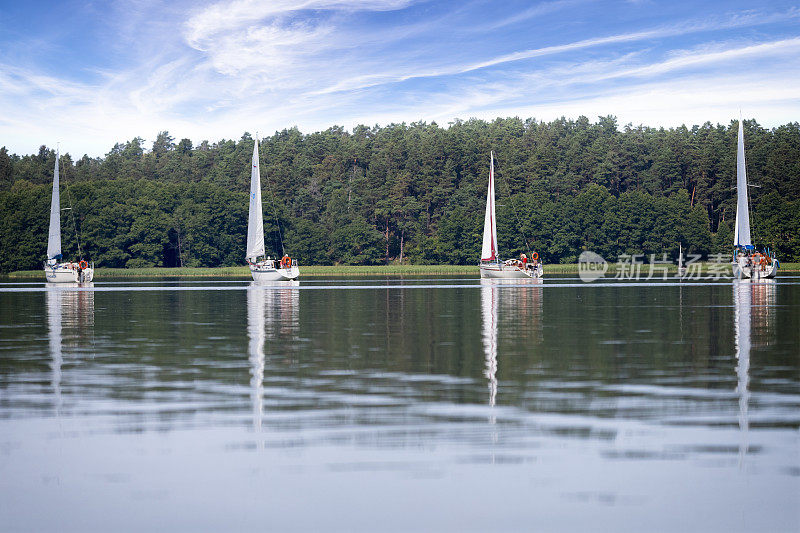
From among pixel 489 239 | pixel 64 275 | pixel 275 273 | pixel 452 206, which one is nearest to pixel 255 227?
pixel 275 273

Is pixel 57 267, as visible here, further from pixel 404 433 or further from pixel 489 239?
pixel 404 433

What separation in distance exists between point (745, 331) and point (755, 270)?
67.5m

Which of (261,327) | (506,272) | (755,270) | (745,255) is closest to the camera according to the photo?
(261,327)

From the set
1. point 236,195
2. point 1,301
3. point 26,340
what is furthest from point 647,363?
point 236,195

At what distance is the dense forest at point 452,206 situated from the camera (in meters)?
152

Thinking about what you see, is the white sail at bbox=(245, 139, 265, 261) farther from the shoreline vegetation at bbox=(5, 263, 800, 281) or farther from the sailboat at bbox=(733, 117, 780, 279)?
the sailboat at bbox=(733, 117, 780, 279)

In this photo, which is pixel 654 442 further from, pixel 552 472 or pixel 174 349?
pixel 174 349

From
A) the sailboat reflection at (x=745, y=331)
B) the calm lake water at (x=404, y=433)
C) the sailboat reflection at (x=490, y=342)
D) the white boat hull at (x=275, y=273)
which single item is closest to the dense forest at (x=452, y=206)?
the white boat hull at (x=275, y=273)

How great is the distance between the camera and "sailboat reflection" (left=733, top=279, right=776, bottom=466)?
14.4 metres

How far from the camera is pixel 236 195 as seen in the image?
163 metres

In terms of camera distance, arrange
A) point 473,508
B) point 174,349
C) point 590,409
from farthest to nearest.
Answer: point 174,349 < point 590,409 < point 473,508

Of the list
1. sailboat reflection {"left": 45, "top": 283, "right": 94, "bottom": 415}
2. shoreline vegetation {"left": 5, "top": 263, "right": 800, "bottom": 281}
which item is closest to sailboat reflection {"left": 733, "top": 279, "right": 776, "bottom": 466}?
sailboat reflection {"left": 45, "top": 283, "right": 94, "bottom": 415}

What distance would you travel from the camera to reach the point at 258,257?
341 feet

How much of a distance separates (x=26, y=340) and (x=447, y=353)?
13939 mm
